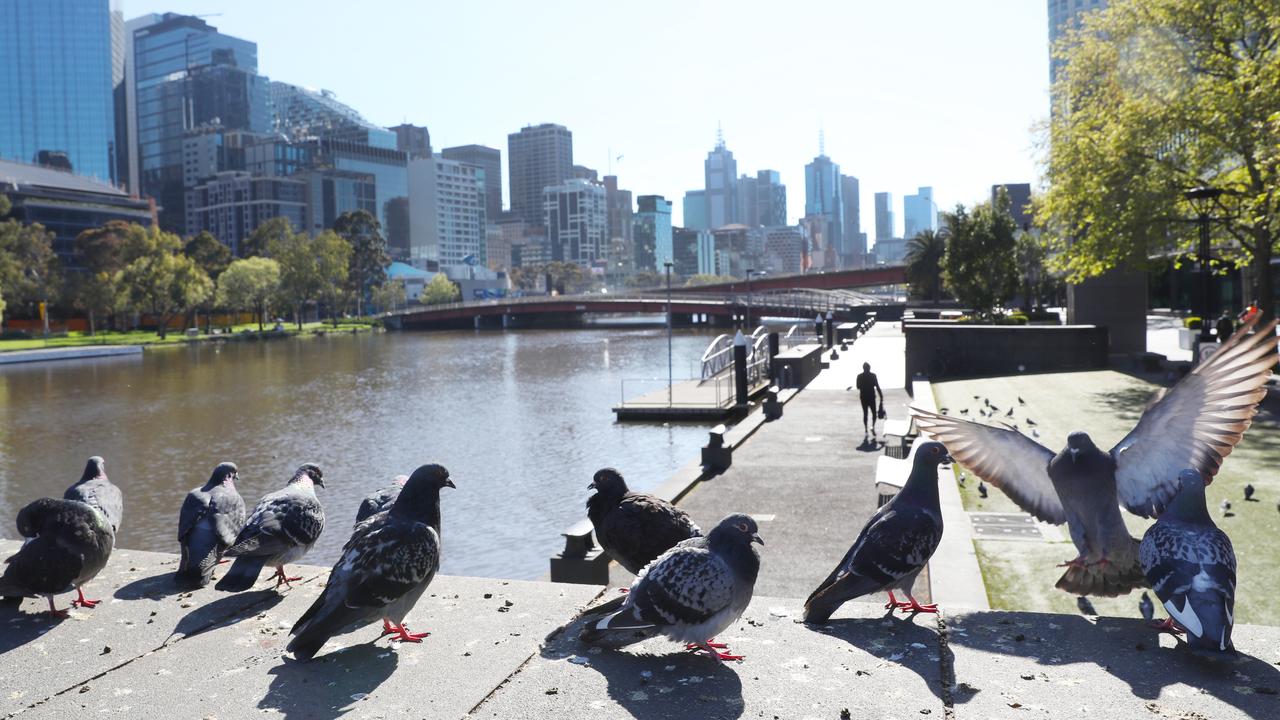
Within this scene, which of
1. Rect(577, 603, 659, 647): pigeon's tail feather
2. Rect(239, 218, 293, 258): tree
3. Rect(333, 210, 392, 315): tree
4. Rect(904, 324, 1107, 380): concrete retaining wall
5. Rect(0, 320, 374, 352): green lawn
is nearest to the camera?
Rect(577, 603, 659, 647): pigeon's tail feather

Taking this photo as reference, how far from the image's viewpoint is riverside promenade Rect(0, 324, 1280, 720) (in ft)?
17.2

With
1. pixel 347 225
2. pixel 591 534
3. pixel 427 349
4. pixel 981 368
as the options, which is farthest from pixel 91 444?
pixel 347 225

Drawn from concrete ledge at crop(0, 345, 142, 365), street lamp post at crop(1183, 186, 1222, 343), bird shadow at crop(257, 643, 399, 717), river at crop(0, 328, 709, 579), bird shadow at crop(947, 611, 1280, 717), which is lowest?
river at crop(0, 328, 709, 579)

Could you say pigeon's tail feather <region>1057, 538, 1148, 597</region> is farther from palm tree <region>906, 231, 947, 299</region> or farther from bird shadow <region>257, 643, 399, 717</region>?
palm tree <region>906, 231, 947, 299</region>

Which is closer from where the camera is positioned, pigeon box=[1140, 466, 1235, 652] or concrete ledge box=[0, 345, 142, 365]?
pigeon box=[1140, 466, 1235, 652]

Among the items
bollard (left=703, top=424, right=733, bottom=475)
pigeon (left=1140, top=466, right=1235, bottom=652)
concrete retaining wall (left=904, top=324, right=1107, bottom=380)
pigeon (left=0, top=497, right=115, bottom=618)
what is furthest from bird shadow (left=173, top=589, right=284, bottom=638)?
concrete retaining wall (left=904, top=324, right=1107, bottom=380)

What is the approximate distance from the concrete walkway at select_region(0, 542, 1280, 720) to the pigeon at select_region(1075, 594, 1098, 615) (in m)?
1.80

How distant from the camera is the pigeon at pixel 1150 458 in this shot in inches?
249

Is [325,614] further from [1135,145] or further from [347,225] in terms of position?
[347,225]

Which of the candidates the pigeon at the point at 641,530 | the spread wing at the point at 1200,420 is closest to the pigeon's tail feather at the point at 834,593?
the pigeon at the point at 641,530

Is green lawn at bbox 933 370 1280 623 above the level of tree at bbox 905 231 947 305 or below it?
below

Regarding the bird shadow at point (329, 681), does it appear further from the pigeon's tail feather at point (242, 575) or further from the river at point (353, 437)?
the river at point (353, 437)

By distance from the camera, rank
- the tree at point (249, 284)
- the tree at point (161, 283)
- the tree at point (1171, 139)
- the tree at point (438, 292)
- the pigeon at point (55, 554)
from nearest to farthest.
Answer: the pigeon at point (55, 554)
the tree at point (1171, 139)
the tree at point (161, 283)
the tree at point (249, 284)
the tree at point (438, 292)

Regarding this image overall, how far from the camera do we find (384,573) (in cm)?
611
